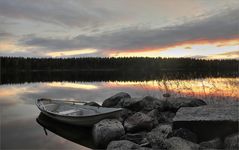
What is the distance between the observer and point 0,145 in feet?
33.9

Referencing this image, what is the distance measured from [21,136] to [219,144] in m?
7.72

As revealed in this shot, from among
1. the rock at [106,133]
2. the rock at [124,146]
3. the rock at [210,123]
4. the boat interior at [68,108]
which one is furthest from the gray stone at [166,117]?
the rock at [124,146]

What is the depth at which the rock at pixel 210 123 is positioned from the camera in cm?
773

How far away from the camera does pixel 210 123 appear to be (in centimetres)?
791

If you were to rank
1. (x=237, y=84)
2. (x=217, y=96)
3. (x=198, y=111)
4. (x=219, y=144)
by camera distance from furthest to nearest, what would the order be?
(x=237, y=84) → (x=217, y=96) → (x=198, y=111) → (x=219, y=144)

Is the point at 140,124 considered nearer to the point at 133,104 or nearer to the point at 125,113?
the point at 125,113

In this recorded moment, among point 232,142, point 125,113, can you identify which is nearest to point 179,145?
point 232,142

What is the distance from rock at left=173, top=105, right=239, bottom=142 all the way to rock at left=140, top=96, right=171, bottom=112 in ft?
15.2

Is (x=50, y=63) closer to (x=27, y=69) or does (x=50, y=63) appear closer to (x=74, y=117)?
(x=27, y=69)

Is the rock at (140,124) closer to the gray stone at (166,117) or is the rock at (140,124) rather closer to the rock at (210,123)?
the gray stone at (166,117)

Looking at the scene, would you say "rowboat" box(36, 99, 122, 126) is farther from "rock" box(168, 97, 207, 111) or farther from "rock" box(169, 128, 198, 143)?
"rock" box(169, 128, 198, 143)

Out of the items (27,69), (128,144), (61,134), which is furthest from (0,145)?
(27,69)

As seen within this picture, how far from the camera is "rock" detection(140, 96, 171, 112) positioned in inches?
531

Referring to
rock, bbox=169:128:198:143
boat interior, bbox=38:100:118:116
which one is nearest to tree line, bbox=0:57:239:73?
boat interior, bbox=38:100:118:116
